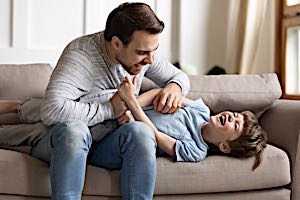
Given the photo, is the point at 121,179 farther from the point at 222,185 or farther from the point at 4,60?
the point at 4,60

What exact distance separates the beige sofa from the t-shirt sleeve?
23 mm

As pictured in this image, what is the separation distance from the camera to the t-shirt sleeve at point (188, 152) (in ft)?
5.88

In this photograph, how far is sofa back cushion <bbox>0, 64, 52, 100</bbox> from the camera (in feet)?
7.25

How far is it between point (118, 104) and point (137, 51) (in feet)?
0.64

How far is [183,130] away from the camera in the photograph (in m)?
1.89

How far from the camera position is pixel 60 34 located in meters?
3.26

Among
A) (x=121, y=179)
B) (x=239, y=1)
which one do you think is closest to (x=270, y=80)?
(x=121, y=179)

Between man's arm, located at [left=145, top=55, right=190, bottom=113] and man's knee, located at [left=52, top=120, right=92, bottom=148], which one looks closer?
man's knee, located at [left=52, top=120, right=92, bottom=148]

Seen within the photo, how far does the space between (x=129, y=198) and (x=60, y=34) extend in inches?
73.2

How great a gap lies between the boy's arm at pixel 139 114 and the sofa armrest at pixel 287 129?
1.65 feet

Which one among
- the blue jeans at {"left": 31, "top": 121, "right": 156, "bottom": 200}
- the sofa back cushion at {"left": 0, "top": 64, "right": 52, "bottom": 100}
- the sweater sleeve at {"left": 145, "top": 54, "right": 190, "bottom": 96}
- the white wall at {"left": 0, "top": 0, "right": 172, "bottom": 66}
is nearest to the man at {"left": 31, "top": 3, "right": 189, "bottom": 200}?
the blue jeans at {"left": 31, "top": 121, "right": 156, "bottom": 200}

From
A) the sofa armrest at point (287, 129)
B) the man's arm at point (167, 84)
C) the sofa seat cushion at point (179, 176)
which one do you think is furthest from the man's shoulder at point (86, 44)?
the sofa armrest at point (287, 129)

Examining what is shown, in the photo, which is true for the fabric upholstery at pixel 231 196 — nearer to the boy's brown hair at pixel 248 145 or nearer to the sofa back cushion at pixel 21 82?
the boy's brown hair at pixel 248 145

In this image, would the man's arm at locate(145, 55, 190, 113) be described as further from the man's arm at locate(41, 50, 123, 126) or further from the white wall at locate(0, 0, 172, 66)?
the white wall at locate(0, 0, 172, 66)
